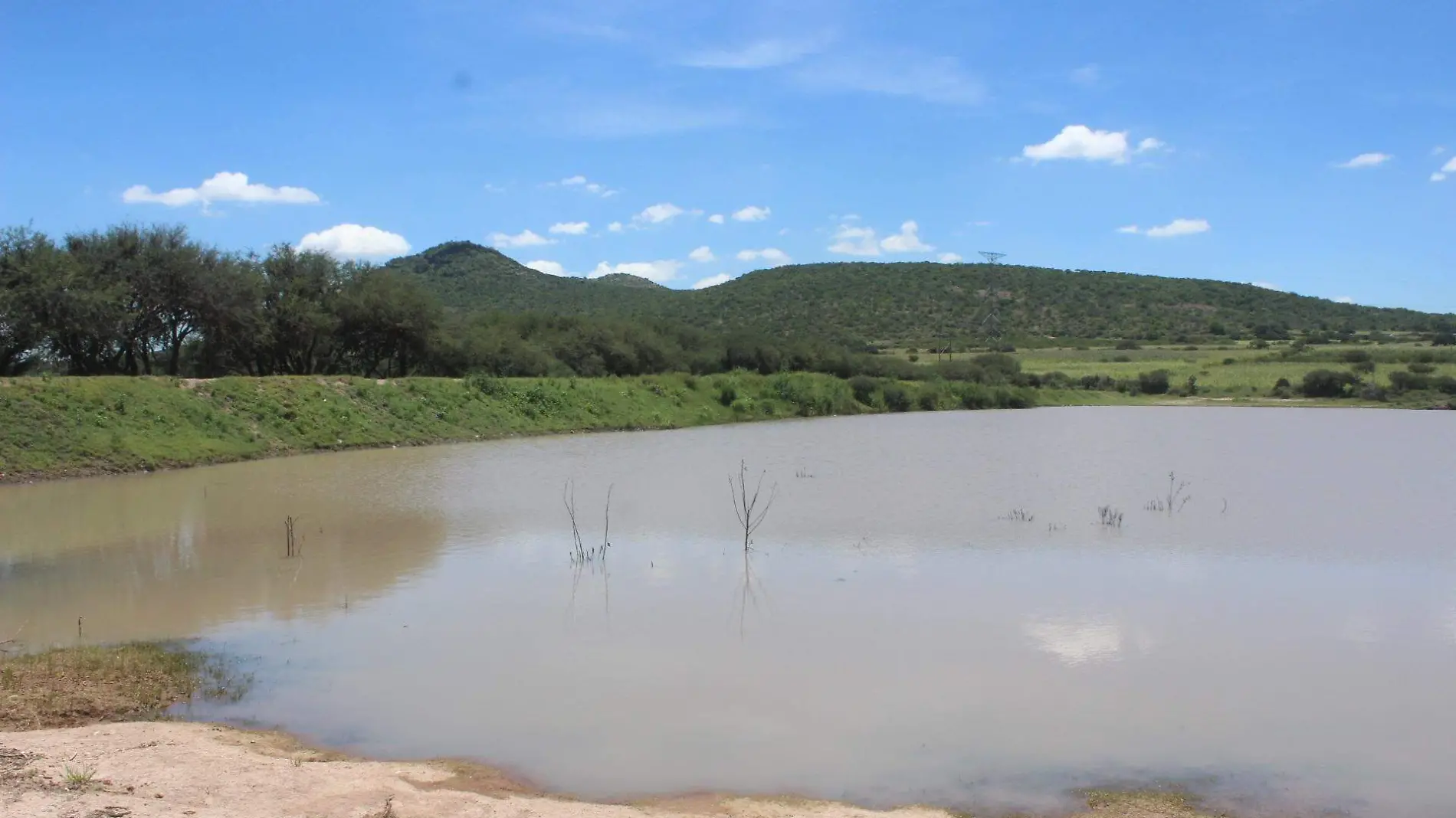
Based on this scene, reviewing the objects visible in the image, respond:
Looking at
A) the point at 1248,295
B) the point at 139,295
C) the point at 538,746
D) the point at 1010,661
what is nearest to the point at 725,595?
the point at 1010,661

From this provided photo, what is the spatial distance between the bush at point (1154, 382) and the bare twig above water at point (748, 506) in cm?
3925

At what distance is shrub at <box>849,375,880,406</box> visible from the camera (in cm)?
4859

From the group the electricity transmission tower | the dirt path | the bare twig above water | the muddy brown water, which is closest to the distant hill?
the electricity transmission tower

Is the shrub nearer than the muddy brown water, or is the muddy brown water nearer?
the muddy brown water

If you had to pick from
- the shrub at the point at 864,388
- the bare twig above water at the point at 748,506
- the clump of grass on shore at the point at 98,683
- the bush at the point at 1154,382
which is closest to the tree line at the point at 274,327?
the shrub at the point at 864,388

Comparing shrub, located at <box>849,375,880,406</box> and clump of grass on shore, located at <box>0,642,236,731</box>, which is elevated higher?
shrub, located at <box>849,375,880,406</box>

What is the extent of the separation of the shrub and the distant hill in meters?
22.6

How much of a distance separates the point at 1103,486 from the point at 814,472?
563cm

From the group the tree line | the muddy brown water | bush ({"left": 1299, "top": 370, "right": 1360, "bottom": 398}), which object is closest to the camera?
the muddy brown water

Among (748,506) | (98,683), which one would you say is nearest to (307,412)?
Result: (748,506)

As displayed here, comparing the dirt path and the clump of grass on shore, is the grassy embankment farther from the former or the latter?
the dirt path

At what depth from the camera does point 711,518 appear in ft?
53.2

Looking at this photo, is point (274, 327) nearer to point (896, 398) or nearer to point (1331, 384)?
point (896, 398)

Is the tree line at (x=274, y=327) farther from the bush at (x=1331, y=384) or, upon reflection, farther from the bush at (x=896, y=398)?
the bush at (x=1331, y=384)
